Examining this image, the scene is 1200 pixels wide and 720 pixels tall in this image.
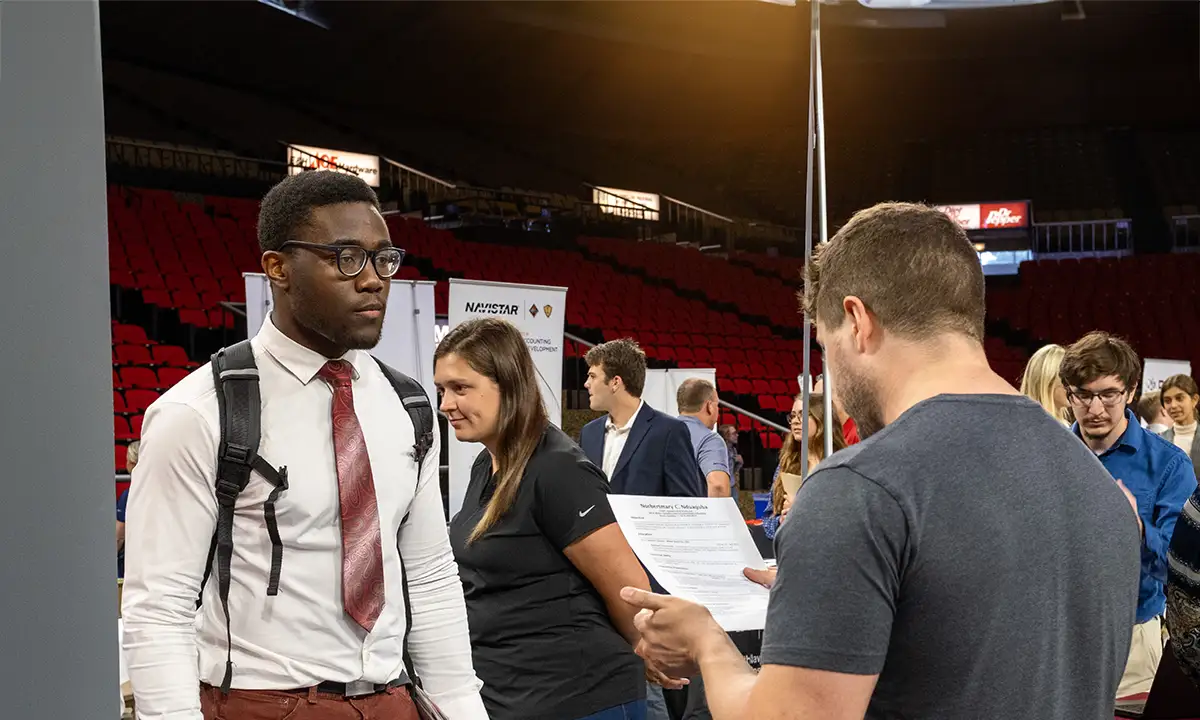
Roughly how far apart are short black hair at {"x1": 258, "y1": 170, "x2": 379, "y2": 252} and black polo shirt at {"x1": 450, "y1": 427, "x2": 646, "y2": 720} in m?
0.86

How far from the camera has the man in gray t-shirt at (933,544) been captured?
42.9 inches

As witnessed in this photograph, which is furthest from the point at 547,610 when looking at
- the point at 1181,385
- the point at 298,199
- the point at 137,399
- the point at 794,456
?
the point at 137,399

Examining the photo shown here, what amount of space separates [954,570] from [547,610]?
1.43m

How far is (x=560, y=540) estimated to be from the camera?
240cm

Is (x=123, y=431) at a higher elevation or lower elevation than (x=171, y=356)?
lower

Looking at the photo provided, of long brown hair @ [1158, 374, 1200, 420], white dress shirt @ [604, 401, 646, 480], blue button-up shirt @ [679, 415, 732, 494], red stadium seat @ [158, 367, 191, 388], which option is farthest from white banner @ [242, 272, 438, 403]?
red stadium seat @ [158, 367, 191, 388]

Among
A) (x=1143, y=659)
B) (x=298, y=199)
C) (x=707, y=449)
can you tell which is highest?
(x=298, y=199)

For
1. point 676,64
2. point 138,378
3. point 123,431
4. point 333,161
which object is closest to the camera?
point 123,431

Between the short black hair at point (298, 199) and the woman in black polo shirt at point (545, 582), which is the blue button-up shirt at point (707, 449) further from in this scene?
the short black hair at point (298, 199)

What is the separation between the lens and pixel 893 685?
1150 mm

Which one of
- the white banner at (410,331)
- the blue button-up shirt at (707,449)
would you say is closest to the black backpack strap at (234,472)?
the white banner at (410,331)

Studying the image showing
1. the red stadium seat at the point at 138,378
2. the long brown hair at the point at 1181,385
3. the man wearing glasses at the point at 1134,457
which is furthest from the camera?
the red stadium seat at the point at 138,378

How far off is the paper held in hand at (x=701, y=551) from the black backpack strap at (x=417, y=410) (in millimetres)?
325

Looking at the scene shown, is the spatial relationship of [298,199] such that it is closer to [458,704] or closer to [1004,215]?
[458,704]
